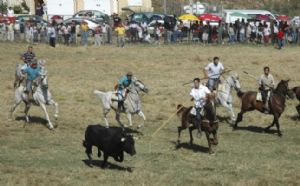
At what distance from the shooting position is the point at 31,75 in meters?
23.6

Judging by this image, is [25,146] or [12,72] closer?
[25,146]

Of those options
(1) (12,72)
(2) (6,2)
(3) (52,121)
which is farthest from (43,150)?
(2) (6,2)

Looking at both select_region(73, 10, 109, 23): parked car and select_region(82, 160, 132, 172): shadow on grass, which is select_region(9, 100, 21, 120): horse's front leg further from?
select_region(73, 10, 109, 23): parked car

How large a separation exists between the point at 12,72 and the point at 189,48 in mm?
14257

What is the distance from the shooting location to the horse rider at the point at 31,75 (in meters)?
23.6

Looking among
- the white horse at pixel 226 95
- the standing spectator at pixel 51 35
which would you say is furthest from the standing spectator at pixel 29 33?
the white horse at pixel 226 95

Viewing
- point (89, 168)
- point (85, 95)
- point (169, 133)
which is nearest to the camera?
point (89, 168)

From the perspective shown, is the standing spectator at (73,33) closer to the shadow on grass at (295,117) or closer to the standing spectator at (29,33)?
the standing spectator at (29,33)

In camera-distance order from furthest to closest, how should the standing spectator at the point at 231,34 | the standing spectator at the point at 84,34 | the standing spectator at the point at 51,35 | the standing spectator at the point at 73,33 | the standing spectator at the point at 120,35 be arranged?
the standing spectator at the point at 231,34, the standing spectator at the point at 73,33, the standing spectator at the point at 84,34, the standing spectator at the point at 120,35, the standing spectator at the point at 51,35

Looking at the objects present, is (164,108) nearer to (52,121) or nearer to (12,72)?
(52,121)

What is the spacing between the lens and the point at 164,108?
28.6 meters

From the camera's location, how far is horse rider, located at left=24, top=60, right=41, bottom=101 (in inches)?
931

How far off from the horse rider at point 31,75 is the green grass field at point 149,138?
1210 millimetres

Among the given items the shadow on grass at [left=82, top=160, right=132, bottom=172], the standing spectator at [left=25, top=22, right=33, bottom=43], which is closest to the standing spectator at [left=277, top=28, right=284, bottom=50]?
the standing spectator at [left=25, top=22, right=33, bottom=43]
